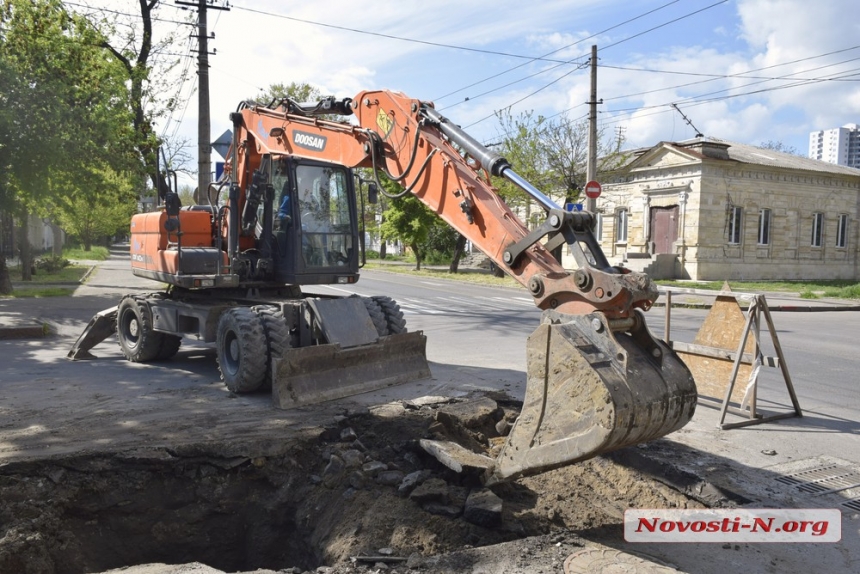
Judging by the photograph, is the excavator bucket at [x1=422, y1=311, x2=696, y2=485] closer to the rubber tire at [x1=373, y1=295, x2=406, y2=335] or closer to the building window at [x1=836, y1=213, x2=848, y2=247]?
the rubber tire at [x1=373, y1=295, x2=406, y2=335]

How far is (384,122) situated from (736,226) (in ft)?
89.8

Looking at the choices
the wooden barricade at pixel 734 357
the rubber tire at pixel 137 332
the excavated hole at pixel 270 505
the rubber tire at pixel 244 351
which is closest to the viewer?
the excavated hole at pixel 270 505

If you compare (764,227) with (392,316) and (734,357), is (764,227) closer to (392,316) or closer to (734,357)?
(734,357)

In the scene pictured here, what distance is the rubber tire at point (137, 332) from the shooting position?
33.3 ft

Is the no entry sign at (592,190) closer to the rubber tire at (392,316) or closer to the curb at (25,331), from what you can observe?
the rubber tire at (392,316)

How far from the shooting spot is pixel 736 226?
99.0 feet

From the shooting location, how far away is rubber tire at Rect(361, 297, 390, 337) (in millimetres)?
9125

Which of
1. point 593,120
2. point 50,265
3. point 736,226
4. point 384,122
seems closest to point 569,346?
point 384,122

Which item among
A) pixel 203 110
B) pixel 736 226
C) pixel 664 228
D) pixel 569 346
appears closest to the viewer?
pixel 569 346

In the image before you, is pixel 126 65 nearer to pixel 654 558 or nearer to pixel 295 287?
pixel 295 287

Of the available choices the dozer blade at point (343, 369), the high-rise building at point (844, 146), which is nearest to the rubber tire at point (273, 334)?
the dozer blade at point (343, 369)

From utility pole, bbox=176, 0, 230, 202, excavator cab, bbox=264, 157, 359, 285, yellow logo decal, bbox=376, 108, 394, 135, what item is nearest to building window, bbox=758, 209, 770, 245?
utility pole, bbox=176, 0, 230, 202

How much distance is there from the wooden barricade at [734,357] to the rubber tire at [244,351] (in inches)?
182

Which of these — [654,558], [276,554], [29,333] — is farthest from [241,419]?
[29,333]
